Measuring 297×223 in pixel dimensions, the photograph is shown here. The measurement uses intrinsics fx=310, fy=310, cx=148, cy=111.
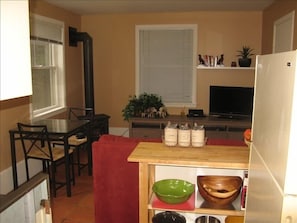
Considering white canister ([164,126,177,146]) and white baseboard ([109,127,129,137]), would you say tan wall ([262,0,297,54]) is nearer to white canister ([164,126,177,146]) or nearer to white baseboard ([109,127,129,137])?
white canister ([164,126,177,146])

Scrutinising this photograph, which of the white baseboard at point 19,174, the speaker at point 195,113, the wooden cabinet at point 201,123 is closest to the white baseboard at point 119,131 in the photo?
the wooden cabinet at point 201,123

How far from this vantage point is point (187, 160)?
185cm

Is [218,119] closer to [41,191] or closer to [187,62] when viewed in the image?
[187,62]

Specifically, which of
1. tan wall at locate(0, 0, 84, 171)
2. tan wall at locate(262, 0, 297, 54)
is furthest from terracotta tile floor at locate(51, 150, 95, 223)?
tan wall at locate(262, 0, 297, 54)

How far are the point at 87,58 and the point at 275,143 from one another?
15.3ft

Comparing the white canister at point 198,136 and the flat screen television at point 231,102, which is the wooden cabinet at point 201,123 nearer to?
the flat screen television at point 231,102

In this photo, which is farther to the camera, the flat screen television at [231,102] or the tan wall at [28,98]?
the flat screen television at [231,102]

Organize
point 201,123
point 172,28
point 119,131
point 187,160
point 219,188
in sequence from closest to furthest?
1. point 187,160
2. point 219,188
3. point 201,123
4. point 172,28
5. point 119,131

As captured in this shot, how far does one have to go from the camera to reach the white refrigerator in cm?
93

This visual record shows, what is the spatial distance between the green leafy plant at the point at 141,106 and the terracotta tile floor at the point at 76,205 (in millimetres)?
1654

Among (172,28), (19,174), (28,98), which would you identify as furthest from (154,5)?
(19,174)

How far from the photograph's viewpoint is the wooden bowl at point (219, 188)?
6.44 feet

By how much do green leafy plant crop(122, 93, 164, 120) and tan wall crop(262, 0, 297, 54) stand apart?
2.01 m

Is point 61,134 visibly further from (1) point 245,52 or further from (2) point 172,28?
(1) point 245,52
